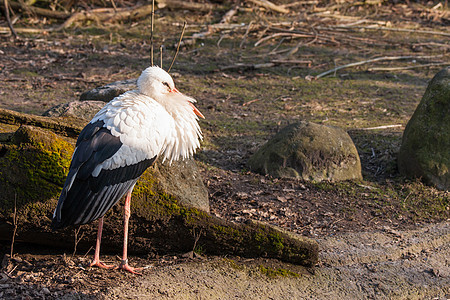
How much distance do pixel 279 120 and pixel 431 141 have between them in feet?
7.93

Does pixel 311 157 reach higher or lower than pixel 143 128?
lower

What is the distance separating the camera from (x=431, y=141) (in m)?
6.02

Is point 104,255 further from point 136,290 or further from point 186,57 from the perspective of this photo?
point 186,57

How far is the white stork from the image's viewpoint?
3400 millimetres

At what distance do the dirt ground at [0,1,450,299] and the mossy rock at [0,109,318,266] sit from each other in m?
0.11

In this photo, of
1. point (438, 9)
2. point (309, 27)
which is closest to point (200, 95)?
point (309, 27)

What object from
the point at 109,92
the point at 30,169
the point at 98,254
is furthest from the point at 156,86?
the point at 109,92

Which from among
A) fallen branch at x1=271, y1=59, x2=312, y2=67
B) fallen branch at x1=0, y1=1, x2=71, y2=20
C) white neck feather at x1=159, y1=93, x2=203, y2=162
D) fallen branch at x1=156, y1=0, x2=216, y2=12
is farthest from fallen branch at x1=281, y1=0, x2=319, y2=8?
white neck feather at x1=159, y1=93, x2=203, y2=162

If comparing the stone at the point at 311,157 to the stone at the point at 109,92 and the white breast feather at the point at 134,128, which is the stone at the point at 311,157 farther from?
the white breast feather at the point at 134,128

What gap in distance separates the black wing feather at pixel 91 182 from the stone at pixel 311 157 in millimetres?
2734

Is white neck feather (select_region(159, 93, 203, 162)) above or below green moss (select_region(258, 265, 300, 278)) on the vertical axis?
above

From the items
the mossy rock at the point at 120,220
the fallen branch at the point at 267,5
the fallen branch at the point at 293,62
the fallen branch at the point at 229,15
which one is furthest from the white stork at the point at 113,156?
the fallen branch at the point at 267,5

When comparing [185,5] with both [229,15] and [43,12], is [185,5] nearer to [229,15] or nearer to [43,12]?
[229,15]

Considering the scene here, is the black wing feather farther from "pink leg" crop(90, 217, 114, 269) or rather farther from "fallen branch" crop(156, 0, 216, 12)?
"fallen branch" crop(156, 0, 216, 12)
